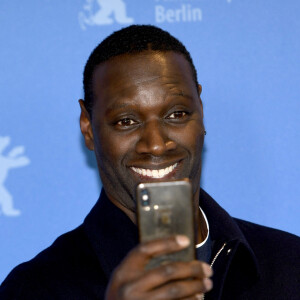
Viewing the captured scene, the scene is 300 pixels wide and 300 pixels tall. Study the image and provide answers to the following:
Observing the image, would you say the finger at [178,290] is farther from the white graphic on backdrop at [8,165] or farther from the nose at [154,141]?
the white graphic on backdrop at [8,165]

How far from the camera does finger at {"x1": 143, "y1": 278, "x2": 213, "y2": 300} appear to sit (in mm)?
680

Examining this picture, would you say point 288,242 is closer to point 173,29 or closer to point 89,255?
point 89,255

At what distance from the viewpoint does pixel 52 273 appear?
1.06m

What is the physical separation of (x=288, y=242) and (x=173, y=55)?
44cm

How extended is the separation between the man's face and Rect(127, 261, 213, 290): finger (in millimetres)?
350

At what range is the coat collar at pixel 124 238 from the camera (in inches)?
41.6

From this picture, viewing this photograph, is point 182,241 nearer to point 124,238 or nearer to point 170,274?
point 170,274

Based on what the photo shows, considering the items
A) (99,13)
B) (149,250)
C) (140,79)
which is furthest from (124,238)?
(99,13)

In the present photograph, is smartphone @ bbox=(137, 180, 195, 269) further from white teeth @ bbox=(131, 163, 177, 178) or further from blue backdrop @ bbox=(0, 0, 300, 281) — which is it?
blue backdrop @ bbox=(0, 0, 300, 281)

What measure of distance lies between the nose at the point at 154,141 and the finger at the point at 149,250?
1.10ft

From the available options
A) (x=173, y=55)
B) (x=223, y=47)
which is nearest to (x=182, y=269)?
(x=173, y=55)

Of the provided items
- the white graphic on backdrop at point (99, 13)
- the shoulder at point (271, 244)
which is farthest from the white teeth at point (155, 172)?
the white graphic on backdrop at point (99, 13)

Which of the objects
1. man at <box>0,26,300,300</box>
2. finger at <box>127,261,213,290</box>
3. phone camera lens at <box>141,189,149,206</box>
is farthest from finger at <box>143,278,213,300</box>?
man at <box>0,26,300,300</box>

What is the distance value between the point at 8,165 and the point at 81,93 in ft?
0.77
